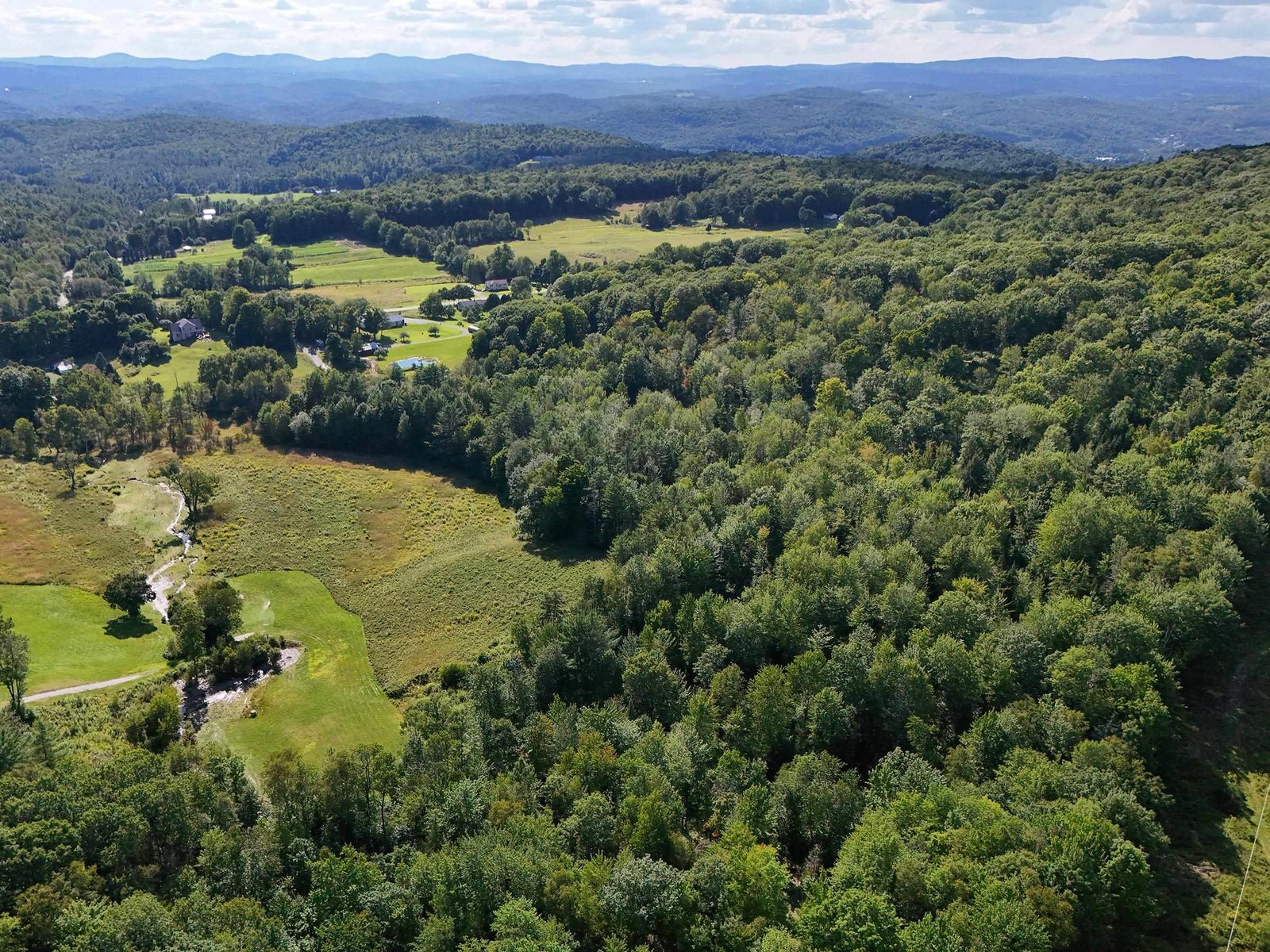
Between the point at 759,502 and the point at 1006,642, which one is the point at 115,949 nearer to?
the point at 1006,642

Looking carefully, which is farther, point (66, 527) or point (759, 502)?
point (66, 527)

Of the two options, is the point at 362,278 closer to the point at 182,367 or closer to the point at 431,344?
the point at 431,344

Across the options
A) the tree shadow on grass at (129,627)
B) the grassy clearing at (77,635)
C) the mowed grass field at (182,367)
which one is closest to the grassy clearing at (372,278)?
the mowed grass field at (182,367)

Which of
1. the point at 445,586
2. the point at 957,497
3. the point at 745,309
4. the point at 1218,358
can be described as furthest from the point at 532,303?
the point at 1218,358

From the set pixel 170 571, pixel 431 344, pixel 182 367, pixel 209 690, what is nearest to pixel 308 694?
pixel 209 690

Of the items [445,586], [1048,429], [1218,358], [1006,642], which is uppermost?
[1218,358]

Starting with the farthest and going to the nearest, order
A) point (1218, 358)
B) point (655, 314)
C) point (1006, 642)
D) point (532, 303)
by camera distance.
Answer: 1. point (532, 303)
2. point (655, 314)
3. point (1218, 358)
4. point (1006, 642)
